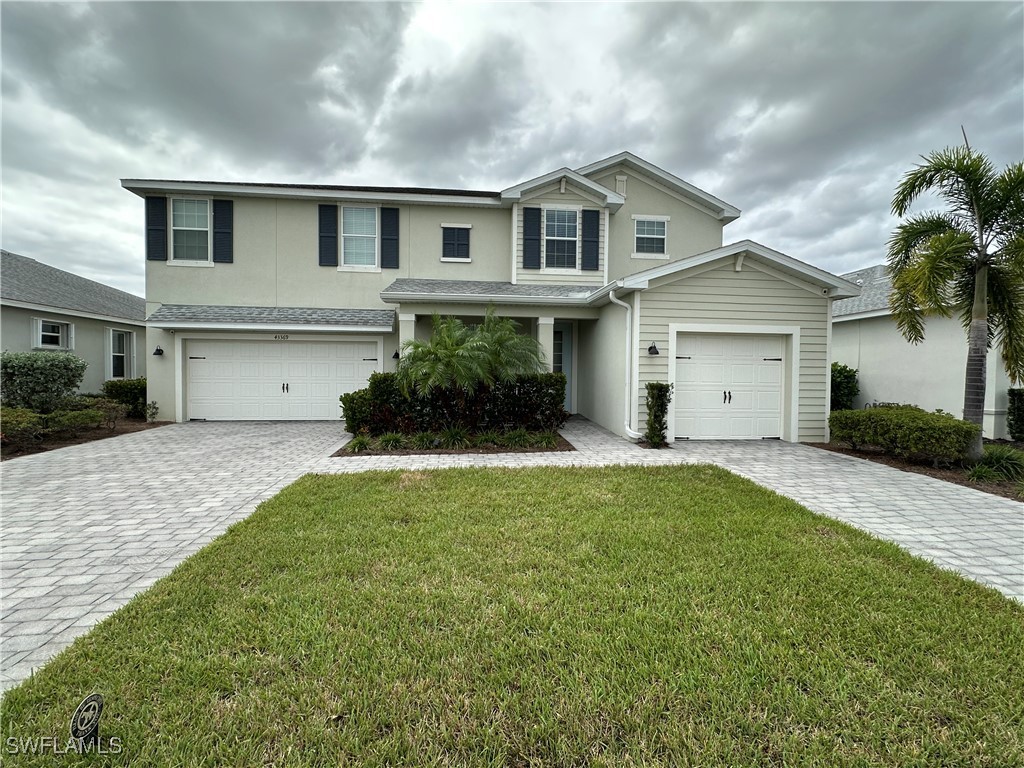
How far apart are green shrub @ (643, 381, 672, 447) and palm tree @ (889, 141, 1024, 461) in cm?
424

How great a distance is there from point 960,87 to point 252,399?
61.0ft

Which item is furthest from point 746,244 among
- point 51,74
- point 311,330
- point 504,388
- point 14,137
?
point 14,137

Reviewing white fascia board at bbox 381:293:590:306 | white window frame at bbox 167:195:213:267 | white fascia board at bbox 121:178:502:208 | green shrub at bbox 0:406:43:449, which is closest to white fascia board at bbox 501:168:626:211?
white fascia board at bbox 121:178:502:208

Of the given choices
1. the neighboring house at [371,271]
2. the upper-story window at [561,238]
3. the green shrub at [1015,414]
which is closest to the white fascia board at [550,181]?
the neighboring house at [371,271]

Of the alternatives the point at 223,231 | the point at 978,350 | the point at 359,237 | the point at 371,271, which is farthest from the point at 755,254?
the point at 223,231

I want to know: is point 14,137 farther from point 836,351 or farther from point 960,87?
point 836,351

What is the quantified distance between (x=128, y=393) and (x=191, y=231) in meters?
4.92

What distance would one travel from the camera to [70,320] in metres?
14.0

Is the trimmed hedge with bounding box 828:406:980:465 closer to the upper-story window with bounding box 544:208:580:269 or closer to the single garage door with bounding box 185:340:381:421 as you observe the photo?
the upper-story window with bounding box 544:208:580:269

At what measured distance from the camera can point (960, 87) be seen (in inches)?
355

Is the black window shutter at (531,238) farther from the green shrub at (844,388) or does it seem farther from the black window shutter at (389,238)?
the green shrub at (844,388)

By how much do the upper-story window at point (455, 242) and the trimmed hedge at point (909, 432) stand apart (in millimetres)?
10145

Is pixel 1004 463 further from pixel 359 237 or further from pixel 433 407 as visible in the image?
pixel 359 237

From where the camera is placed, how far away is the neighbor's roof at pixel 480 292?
10.2 metres
